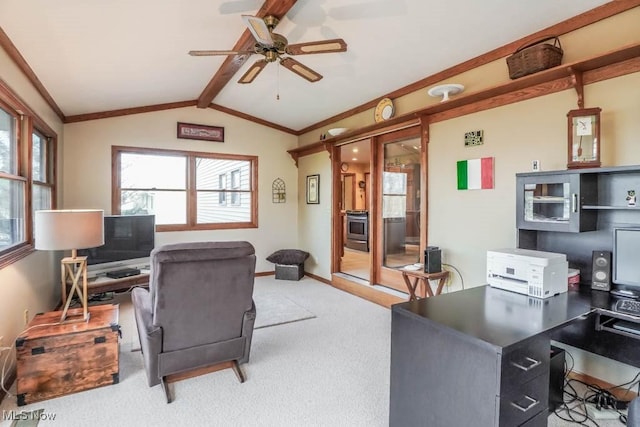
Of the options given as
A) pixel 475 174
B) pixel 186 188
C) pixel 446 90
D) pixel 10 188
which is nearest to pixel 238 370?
pixel 10 188

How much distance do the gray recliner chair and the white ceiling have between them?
1802 mm

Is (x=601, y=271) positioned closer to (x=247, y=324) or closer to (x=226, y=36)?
(x=247, y=324)

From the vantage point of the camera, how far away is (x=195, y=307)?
2297mm

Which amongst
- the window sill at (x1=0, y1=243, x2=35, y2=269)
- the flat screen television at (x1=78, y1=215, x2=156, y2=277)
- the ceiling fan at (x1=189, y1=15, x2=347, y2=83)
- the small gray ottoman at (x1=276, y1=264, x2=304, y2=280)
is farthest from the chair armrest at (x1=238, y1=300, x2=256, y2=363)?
the small gray ottoman at (x1=276, y1=264, x2=304, y2=280)

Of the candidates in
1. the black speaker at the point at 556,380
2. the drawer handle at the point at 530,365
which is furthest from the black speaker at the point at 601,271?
the drawer handle at the point at 530,365

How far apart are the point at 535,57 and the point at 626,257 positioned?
154cm

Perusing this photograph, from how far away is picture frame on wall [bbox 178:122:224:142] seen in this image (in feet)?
17.6

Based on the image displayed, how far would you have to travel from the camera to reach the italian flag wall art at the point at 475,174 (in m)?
3.19

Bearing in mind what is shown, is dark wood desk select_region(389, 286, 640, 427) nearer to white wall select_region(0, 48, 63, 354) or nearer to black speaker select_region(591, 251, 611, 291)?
black speaker select_region(591, 251, 611, 291)

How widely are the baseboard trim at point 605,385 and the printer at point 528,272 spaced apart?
2.58 ft

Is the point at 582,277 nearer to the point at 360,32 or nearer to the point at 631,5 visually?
the point at 631,5

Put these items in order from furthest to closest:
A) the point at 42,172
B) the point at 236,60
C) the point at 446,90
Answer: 1. the point at 42,172
2. the point at 236,60
3. the point at 446,90

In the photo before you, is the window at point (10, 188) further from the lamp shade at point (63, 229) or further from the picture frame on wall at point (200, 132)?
the picture frame on wall at point (200, 132)

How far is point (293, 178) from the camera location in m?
6.40
